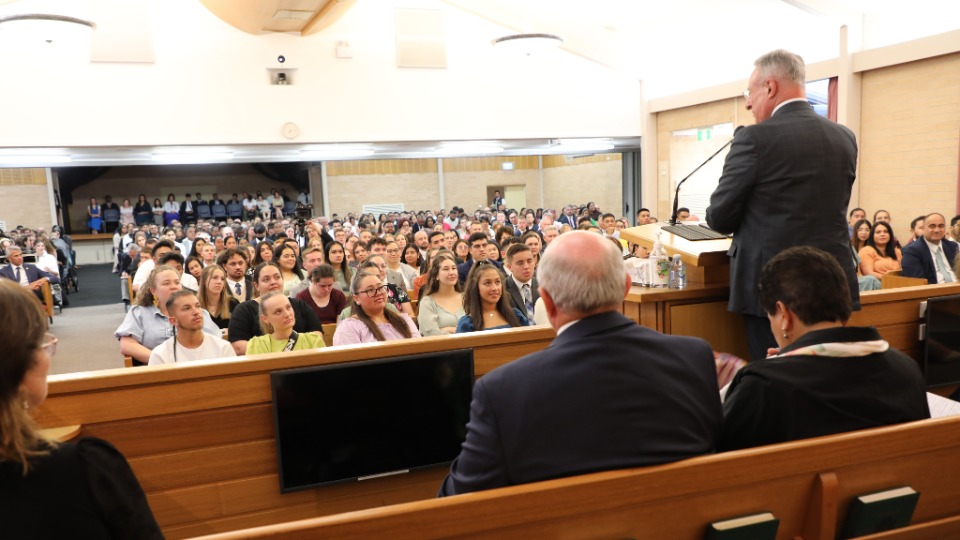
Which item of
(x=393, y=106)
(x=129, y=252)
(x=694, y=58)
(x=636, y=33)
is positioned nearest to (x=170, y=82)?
(x=129, y=252)

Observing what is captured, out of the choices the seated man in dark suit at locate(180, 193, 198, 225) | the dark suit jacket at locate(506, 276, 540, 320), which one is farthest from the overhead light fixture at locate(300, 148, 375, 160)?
the seated man in dark suit at locate(180, 193, 198, 225)

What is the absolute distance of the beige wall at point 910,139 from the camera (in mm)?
7141

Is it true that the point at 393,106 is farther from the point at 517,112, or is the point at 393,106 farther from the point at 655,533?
the point at 655,533

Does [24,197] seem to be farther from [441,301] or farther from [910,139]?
[910,139]

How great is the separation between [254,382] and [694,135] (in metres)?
10.2

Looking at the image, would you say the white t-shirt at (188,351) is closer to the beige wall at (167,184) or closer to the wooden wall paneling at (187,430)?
the wooden wall paneling at (187,430)

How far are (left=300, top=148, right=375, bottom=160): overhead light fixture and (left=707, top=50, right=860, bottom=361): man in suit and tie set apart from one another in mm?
8928

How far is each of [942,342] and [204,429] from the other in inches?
117

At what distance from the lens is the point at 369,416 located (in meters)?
2.08

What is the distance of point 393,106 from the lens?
1033 centimetres

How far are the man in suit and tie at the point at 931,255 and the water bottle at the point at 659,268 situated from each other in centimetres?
416

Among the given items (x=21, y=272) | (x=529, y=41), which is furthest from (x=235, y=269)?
(x=529, y=41)

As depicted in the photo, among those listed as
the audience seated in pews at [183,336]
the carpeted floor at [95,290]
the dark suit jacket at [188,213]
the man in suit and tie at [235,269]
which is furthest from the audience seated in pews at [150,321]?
the dark suit jacket at [188,213]

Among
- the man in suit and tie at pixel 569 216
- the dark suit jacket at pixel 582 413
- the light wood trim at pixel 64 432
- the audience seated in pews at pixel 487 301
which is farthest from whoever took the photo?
the man in suit and tie at pixel 569 216
